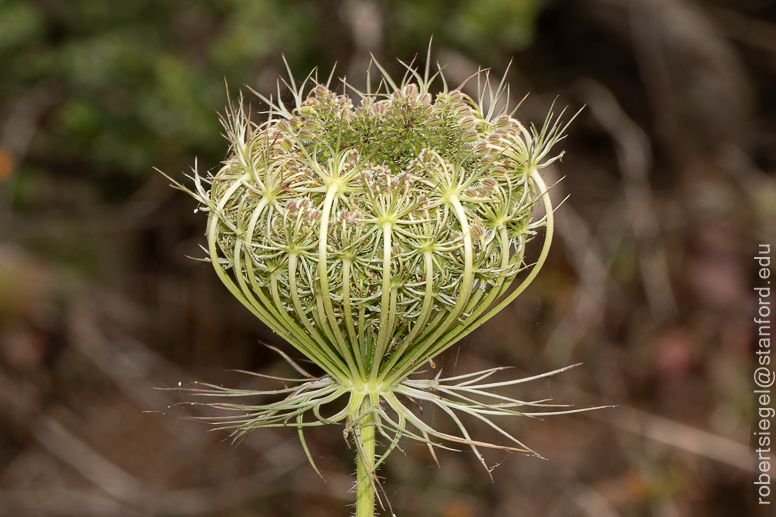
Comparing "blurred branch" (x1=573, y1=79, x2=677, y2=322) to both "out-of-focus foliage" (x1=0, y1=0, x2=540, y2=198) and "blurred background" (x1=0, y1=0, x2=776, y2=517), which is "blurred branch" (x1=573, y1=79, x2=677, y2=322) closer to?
"blurred background" (x1=0, y1=0, x2=776, y2=517)

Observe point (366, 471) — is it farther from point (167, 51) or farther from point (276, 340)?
point (167, 51)

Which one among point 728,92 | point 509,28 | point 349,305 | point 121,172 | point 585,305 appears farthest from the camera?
point 728,92

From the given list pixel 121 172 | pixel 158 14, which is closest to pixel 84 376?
pixel 121 172

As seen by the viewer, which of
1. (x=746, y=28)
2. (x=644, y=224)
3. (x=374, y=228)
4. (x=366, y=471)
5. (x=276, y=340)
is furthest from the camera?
(x=746, y=28)

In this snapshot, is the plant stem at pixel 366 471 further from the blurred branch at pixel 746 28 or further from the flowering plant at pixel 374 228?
the blurred branch at pixel 746 28

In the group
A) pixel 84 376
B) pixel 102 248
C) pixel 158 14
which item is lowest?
pixel 84 376

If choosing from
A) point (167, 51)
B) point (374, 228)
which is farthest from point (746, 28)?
point (374, 228)

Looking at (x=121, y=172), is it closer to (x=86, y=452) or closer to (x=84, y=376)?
(x=84, y=376)
